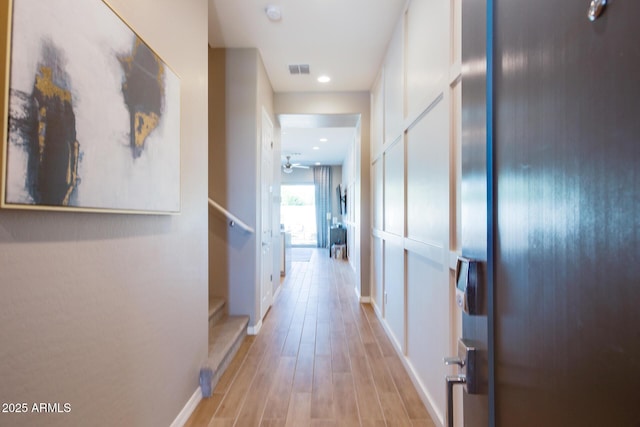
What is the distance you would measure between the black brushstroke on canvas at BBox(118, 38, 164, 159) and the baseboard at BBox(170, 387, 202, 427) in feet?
4.73

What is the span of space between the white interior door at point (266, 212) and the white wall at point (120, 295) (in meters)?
1.30

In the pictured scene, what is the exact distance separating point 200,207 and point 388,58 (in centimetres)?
236

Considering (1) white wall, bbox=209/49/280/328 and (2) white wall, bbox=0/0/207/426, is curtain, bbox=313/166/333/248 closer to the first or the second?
(1) white wall, bbox=209/49/280/328

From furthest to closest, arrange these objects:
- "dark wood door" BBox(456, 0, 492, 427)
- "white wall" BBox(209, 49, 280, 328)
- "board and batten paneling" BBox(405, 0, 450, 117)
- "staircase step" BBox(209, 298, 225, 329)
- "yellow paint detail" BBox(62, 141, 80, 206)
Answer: "white wall" BBox(209, 49, 280, 328), "staircase step" BBox(209, 298, 225, 329), "board and batten paneling" BBox(405, 0, 450, 117), "yellow paint detail" BBox(62, 141, 80, 206), "dark wood door" BBox(456, 0, 492, 427)

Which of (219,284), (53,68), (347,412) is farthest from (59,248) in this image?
(219,284)

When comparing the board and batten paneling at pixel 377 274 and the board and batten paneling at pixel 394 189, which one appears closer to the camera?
the board and batten paneling at pixel 394 189

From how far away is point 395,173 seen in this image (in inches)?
107

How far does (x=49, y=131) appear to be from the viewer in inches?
34.0

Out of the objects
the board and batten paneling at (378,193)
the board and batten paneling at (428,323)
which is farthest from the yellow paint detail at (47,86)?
the board and batten paneling at (378,193)

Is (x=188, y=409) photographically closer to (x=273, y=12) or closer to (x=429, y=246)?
(x=429, y=246)

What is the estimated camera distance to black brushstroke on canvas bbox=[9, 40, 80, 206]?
2.62 ft

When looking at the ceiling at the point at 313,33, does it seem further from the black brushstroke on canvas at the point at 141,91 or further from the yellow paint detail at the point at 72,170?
the yellow paint detail at the point at 72,170

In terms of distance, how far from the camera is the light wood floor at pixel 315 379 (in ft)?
5.95

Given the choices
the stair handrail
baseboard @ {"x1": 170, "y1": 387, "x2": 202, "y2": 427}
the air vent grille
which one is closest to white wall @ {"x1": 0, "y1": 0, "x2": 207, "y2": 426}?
baseboard @ {"x1": 170, "y1": 387, "x2": 202, "y2": 427}
